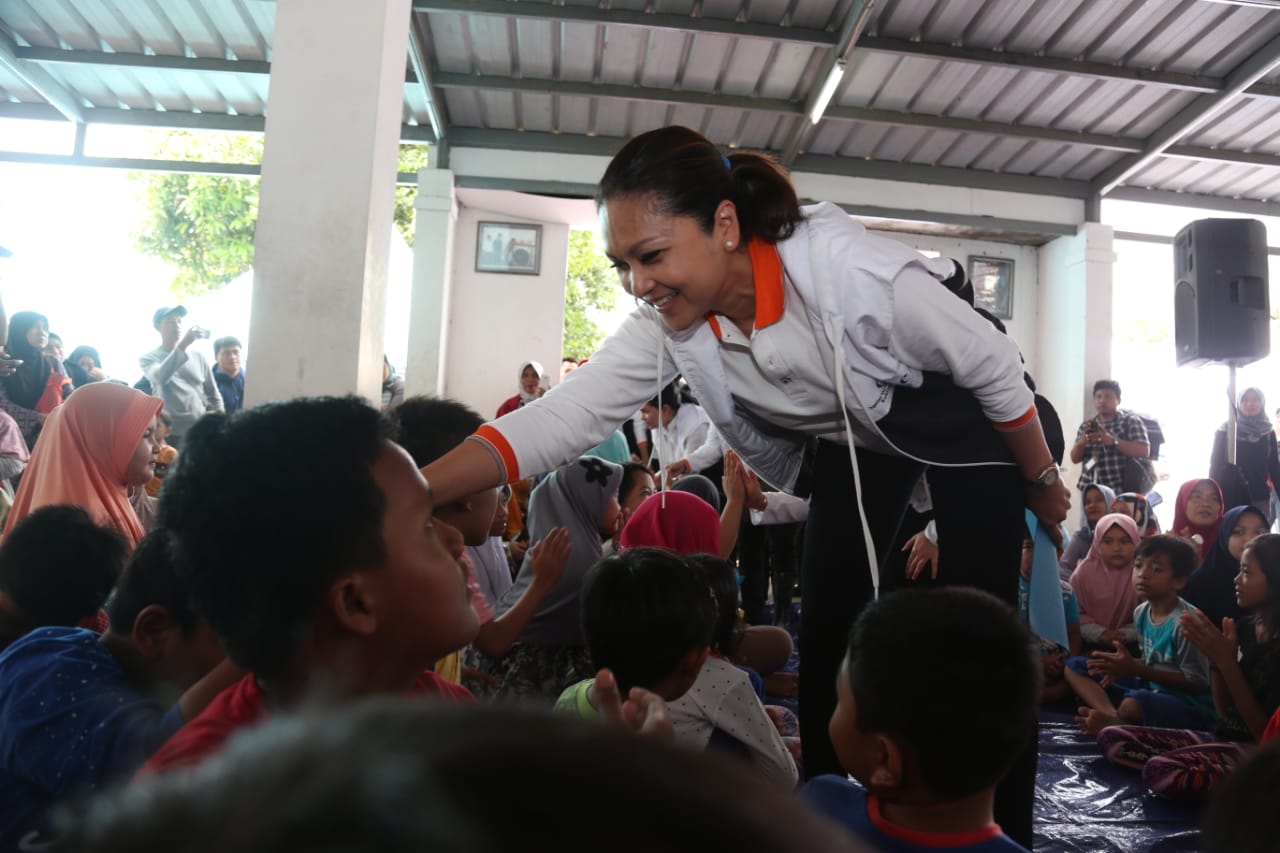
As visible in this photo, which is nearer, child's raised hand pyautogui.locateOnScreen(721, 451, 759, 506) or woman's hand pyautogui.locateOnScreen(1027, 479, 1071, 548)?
woman's hand pyautogui.locateOnScreen(1027, 479, 1071, 548)

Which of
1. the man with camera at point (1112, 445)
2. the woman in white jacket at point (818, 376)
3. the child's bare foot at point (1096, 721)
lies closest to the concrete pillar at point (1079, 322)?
the man with camera at point (1112, 445)

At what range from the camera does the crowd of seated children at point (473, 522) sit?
1822 mm

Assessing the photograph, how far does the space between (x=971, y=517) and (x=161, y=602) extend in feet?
4.28

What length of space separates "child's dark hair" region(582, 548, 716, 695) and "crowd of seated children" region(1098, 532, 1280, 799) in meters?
1.53

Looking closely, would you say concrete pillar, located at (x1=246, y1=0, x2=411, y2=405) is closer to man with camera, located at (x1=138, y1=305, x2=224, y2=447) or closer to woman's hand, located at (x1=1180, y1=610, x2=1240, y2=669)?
man with camera, located at (x1=138, y1=305, x2=224, y2=447)

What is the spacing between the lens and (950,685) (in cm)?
113

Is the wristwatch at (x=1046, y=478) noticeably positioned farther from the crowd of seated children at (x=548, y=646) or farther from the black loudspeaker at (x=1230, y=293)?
the black loudspeaker at (x=1230, y=293)

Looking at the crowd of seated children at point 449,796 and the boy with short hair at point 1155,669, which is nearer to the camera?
the crowd of seated children at point 449,796

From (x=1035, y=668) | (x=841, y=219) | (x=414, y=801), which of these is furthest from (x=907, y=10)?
(x=414, y=801)

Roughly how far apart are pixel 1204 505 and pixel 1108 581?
111 cm

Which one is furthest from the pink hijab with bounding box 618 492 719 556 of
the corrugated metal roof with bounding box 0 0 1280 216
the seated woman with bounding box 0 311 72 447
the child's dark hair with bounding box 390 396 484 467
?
the corrugated metal roof with bounding box 0 0 1280 216

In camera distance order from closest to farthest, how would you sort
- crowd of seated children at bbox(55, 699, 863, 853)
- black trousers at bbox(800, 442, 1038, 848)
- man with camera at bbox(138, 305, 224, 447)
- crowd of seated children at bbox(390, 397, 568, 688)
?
crowd of seated children at bbox(55, 699, 863, 853)
black trousers at bbox(800, 442, 1038, 848)
crowd of seated children at bbox(390, 397, 568, 688)
man with camera at bbox(138, 305, 224, 447)

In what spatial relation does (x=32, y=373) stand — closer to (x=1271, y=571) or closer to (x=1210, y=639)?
(x=1210, y=639)

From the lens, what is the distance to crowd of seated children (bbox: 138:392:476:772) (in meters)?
0.90
